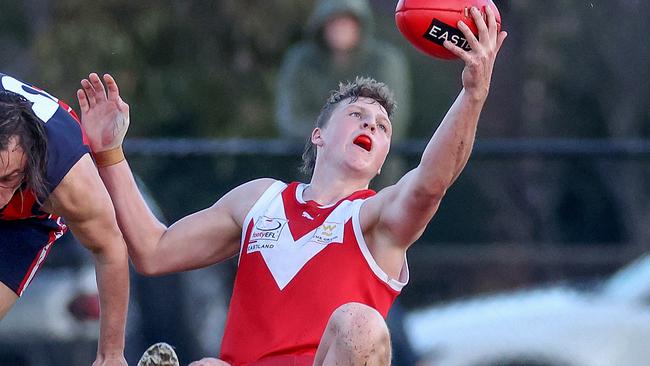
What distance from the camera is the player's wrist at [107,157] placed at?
15.9 ft

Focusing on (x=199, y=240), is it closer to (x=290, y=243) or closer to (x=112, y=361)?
(x=290, y=243)

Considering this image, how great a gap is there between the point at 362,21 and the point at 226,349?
3.94 m

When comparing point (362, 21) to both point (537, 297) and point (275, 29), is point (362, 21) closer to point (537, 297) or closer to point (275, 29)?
point (537, 297)

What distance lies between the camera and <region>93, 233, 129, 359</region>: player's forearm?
4.67m

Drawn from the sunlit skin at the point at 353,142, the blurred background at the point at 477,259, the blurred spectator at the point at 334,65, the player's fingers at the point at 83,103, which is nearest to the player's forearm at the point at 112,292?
the player's fingers at the point at 83,103

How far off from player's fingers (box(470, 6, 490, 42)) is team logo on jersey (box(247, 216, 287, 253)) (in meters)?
0.99

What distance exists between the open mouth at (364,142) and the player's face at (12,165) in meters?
1.15

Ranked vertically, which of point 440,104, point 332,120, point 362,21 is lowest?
point 440,104

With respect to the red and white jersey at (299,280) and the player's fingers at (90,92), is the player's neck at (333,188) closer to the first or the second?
the red and white jersey at (299,280)

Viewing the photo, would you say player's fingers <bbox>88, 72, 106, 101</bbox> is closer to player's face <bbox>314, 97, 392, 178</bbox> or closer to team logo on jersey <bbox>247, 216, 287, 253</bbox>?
team logo on jersey <bbox>247, 216, 287, 253</bbox>

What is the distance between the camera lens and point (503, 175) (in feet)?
27.2

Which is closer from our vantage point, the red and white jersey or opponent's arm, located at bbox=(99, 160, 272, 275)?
the red and white jersey

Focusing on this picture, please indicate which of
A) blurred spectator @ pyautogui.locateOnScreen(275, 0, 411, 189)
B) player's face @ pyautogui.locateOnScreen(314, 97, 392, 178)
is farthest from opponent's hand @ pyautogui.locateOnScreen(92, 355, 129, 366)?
blurred spectator @ pyautogui.locateOnScreen(275, 0, 411, 189)

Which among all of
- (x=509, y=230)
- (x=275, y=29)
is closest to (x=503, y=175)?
(x=509, y=230)
